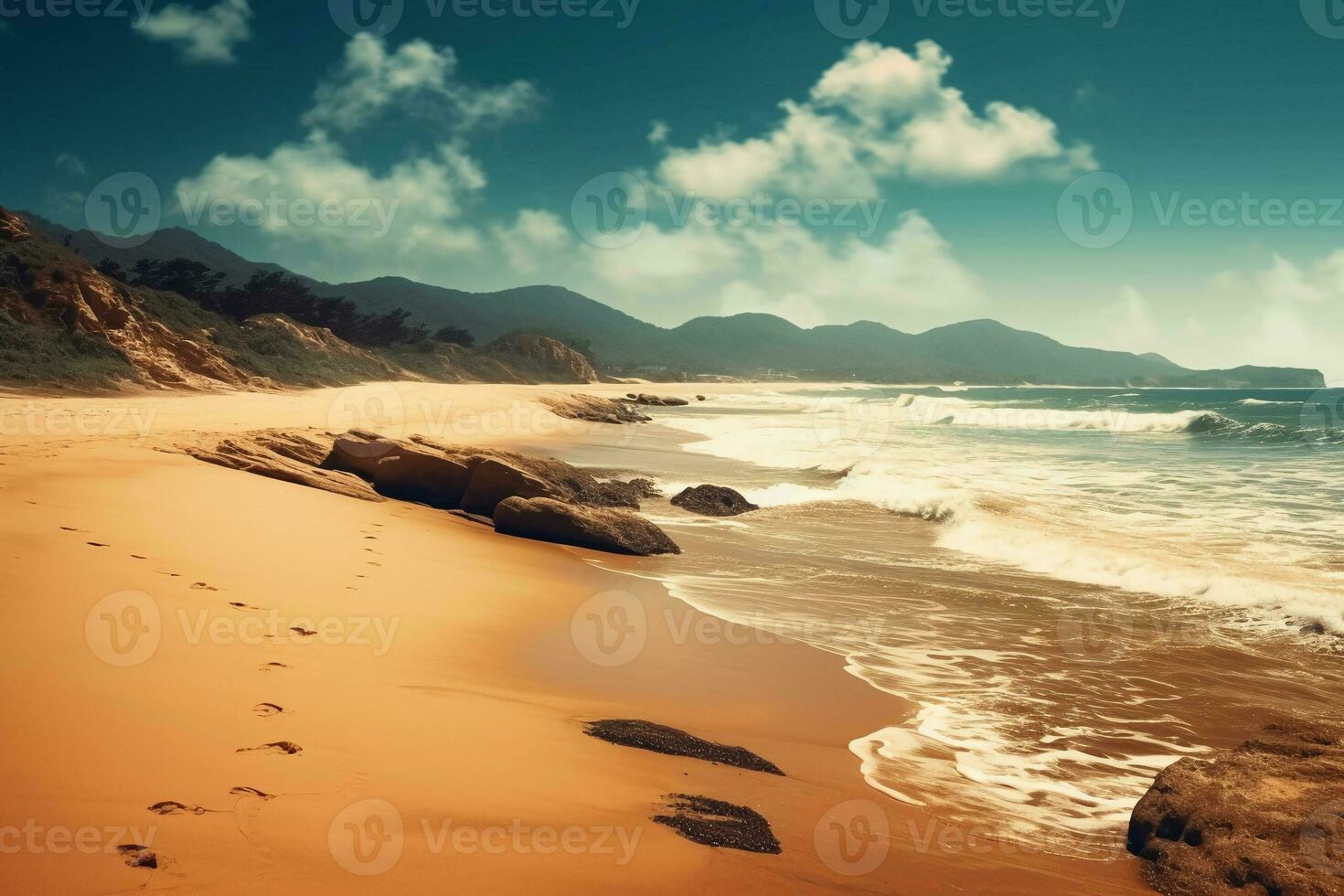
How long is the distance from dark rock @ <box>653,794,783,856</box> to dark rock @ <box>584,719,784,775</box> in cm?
54

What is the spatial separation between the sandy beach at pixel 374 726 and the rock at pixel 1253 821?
0.22 meters

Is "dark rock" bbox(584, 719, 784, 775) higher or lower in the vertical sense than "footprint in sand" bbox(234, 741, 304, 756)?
lower

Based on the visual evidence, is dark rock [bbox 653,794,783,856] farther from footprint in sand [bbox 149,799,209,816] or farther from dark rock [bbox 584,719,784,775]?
footprint in sand [bbox 149,799,209,816]

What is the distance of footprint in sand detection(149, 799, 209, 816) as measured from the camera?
250 centimetres

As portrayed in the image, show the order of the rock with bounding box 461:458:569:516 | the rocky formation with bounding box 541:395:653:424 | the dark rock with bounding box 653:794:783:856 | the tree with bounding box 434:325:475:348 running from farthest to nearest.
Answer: the tree with bounding box 434:325:475:348 → the rocky formation with bounding box 541:395:653:424 → the rock with bounding box 461:458:569:516 → the dark rock with bounding box 653:794:783:856

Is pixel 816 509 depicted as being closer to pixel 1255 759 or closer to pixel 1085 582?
pixel 1085 582

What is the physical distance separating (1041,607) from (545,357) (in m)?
75.7

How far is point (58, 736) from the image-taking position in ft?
9.23

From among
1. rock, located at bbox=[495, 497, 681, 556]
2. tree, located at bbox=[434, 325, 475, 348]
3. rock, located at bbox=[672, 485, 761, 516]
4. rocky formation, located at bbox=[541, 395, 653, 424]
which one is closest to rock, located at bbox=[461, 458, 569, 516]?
rock, located at bbox=[495, 497, 681, 556]

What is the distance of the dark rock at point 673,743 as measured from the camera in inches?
159

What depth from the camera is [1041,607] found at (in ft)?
26.9

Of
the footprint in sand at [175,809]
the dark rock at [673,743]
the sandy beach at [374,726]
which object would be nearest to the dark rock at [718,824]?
the sandy beach at [374,726]

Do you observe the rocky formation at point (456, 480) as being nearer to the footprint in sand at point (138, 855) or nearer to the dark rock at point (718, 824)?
the dark rock at point (718, 824)

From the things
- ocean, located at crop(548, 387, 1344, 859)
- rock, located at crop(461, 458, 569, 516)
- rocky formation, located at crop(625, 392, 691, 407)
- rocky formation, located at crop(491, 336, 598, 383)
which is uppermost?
rocky formation, located at crop(491, 336, 598, 383)
